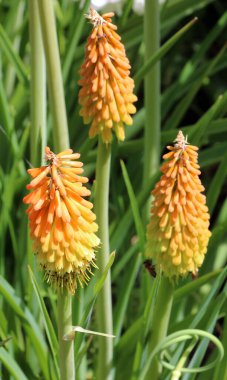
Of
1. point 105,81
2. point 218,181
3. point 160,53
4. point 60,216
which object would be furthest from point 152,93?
point 60,216

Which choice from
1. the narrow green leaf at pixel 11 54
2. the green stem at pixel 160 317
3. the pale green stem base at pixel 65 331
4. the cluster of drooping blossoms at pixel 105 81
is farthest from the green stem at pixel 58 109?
the narrow green leaf at pixel 11 54

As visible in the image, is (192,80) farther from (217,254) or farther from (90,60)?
(90,60)

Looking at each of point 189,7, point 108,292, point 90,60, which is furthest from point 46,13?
point 189,7

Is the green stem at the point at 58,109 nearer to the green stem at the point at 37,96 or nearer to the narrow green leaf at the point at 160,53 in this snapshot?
the green stem at the point at 37,96

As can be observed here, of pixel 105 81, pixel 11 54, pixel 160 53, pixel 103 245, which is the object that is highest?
pixel 11 54

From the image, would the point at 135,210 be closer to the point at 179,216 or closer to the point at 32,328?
the point at 179,216

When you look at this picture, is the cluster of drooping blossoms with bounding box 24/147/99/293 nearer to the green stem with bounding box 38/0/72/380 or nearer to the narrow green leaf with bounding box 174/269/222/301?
the green stem with bounding box 38/0/72/380

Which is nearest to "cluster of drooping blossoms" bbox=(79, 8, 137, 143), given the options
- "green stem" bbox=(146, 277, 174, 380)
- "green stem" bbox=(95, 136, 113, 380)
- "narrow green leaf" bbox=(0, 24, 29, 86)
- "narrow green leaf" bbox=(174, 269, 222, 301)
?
"green stem" bbox=(95, 136, 113, 380)
